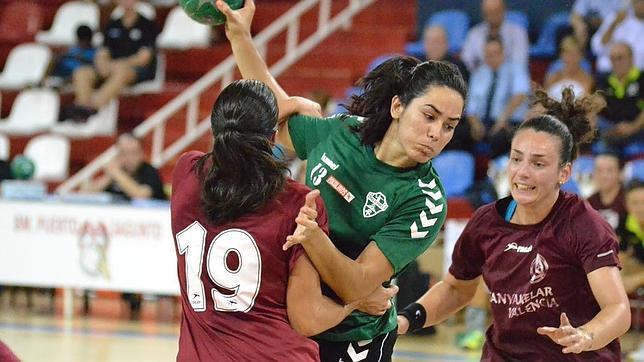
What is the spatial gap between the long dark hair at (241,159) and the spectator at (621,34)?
26.0ft

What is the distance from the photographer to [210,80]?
12422 mm

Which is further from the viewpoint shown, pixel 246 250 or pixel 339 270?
pixel 339 270

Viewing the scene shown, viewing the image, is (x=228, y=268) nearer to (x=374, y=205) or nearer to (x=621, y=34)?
(x=374, y=205)

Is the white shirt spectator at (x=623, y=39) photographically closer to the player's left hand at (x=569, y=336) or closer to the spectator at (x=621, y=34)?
the spectator at (x=621, y=34)

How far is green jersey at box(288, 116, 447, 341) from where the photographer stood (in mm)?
3811

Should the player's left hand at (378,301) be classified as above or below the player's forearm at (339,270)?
below

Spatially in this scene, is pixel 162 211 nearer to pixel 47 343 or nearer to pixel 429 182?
pixel 47 343

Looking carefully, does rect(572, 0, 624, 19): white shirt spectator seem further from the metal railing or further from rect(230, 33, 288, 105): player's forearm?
rect(230, 33, 288, 105): player's forearm

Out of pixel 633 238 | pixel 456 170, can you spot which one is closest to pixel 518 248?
pixel 633 238

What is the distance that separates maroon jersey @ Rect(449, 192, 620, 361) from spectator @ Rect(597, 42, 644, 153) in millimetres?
6180

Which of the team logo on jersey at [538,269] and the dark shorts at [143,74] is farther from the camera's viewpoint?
the dark shorts at [143,74]

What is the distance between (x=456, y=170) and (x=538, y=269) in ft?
20.7

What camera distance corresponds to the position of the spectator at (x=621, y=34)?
35.7 feet

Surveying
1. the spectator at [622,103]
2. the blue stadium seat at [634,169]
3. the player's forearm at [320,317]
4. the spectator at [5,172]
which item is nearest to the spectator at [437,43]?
the spectator at [622,103]
